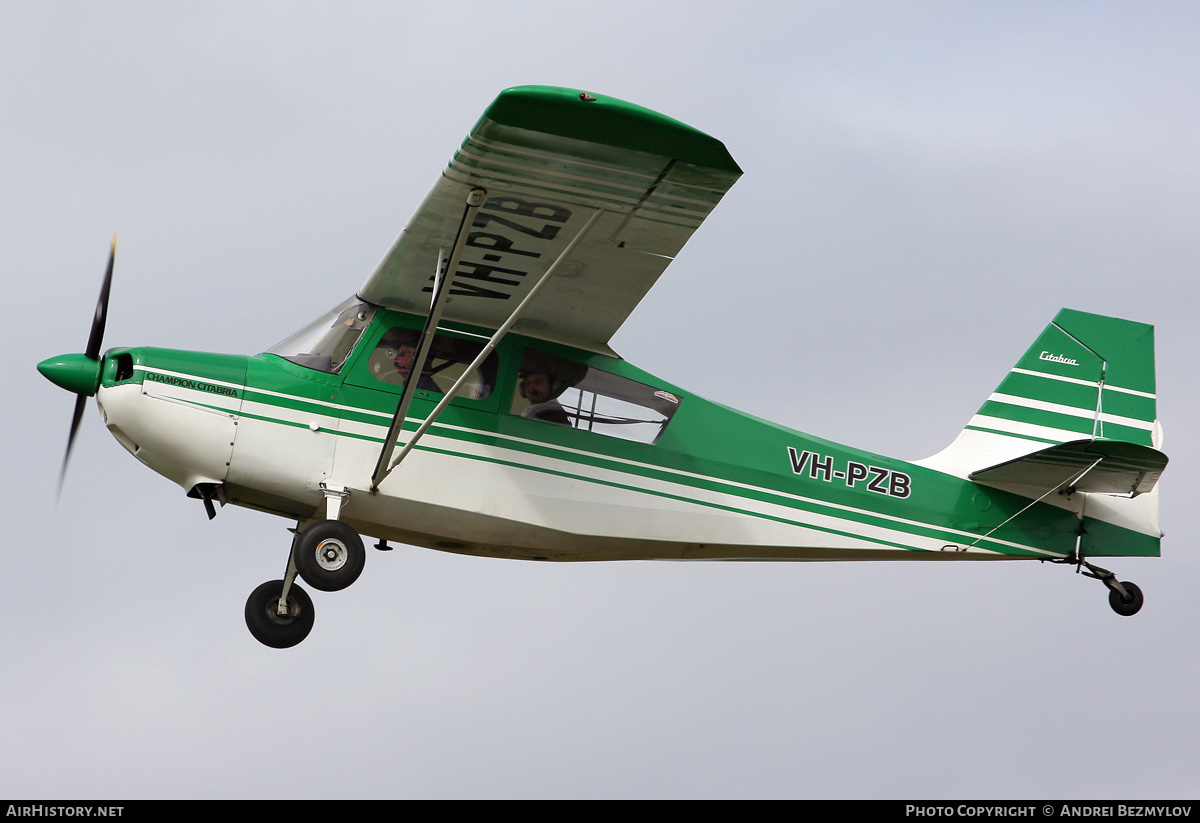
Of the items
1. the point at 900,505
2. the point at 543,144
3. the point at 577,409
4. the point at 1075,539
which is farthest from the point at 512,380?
the point at 1075,539

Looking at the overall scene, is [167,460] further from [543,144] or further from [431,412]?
[543,144]

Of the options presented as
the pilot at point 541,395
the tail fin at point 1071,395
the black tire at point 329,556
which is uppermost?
the tail fin at point 1071,395

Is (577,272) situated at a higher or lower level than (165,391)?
higher

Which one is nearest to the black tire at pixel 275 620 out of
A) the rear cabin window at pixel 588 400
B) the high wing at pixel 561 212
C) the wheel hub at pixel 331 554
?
the wheel hub at pixel 331 554

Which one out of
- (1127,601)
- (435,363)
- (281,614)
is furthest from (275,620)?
(1127,601)

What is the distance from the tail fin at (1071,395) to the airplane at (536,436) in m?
0.55

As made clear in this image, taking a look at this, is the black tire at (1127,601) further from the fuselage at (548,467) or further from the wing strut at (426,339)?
the wing strut at (426,339)

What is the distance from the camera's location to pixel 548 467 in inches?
383

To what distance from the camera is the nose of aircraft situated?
9086 millimetres

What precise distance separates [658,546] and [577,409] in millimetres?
1147

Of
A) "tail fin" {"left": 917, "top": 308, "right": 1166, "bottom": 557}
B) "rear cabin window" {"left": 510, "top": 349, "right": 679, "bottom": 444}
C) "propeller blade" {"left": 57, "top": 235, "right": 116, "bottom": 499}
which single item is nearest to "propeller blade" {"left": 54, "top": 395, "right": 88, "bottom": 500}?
"propeller blade" {"left": 57, "top": 235, "right": 116, "bottom": 499}

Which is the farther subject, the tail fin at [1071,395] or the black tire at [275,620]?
the tail fin at [1071,395]

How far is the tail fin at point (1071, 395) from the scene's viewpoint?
11.4 m

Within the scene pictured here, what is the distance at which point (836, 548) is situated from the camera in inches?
410
